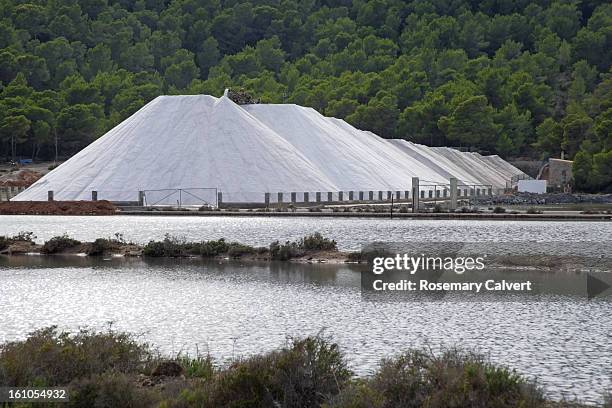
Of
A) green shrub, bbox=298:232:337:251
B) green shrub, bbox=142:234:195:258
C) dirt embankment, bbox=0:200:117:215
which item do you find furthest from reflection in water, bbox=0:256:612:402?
dirt embankment, bbox=0:200:117:215

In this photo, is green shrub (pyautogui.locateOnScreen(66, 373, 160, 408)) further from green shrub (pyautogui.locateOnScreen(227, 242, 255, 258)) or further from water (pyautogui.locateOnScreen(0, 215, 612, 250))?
water (pyautogui.locateOnScreen(0, 215, 612, 250))

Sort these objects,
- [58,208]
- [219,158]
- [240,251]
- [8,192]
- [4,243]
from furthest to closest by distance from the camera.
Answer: [8,192] → [219,158] → [58,208] → [4,243] → [240,251]

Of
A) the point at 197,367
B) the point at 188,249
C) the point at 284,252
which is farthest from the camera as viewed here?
the point at 188,249

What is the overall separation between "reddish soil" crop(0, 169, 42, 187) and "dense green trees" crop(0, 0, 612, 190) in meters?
10.2

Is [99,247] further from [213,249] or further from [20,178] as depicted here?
[20,178]

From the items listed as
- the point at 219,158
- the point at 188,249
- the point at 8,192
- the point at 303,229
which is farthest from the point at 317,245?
the point at 8,192

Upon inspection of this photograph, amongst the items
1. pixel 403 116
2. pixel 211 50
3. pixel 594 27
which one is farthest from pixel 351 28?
pixel 403 116

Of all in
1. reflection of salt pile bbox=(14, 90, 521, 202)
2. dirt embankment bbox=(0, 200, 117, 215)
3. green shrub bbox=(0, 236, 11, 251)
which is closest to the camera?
green shrub bbox=(0, 236, 11, 251)

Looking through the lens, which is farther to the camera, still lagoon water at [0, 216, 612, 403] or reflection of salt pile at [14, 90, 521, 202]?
reflection of salt pile at [14, 90, 521, 202]

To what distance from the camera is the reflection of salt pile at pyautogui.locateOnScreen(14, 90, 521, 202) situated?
59.3 m

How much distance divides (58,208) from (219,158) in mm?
9600

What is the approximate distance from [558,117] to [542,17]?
62.2 metres

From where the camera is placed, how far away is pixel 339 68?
15262 centimetres

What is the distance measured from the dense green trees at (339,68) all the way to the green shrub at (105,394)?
72.1 m
